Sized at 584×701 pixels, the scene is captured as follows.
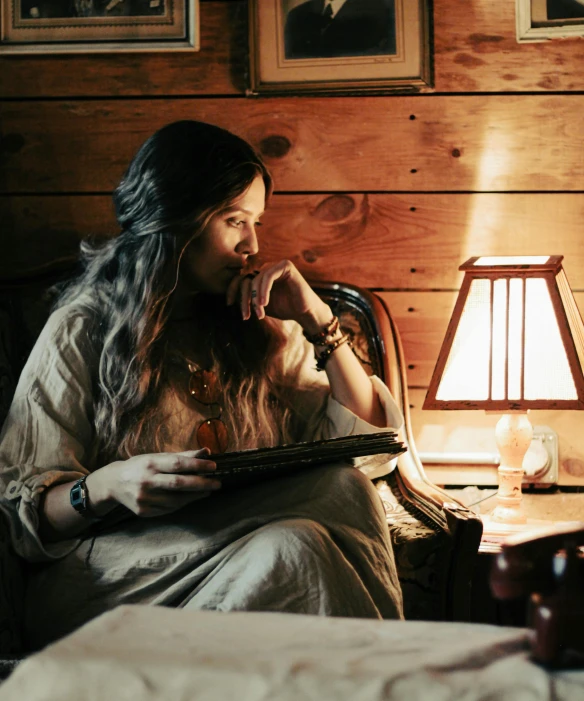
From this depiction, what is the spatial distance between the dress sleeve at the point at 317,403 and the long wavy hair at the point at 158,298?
5 centimetres

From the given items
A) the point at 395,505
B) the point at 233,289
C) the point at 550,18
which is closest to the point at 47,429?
the point at 233,289

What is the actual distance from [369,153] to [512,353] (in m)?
0.61

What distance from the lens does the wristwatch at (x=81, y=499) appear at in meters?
1.29

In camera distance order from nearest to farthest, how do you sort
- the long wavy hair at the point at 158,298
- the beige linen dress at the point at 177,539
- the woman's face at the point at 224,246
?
1. the beige linen dress at the point at 177,539
2. the long wavy hair at the point at 158,298
3. the woman's face at the point at 224,246

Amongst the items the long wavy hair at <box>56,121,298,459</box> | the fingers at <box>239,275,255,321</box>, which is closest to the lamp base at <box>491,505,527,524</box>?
the long wavy hair at <box>56,121,298,459</box>

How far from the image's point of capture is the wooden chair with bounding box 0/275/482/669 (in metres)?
1.29

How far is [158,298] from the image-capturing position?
1.54m

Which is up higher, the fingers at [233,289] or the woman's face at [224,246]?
the woman's face at [224,246]

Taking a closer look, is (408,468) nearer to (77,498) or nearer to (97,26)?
(77,498)

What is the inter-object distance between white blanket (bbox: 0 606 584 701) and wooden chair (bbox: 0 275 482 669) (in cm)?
42

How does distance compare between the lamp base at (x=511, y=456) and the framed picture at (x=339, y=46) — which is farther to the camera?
the framed picture at (x=339, y=46)

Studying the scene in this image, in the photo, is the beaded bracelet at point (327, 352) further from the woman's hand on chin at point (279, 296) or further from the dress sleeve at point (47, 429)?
the dress sleeve at point (47, 429)

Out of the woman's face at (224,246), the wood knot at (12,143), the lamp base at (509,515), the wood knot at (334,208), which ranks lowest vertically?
the lamp base at (509,515)

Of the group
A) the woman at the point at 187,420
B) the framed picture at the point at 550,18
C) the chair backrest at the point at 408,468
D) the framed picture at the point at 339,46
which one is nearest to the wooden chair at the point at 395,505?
the chair backrest at the point at 408,468
